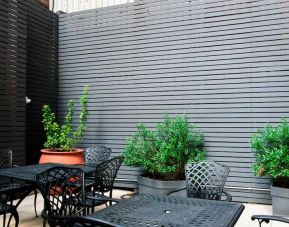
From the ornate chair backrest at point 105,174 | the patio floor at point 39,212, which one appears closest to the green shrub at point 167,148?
the patio floor at point 39,212

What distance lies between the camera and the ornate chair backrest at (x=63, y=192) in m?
2.45

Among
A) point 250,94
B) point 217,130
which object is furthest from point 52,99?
point 250,94

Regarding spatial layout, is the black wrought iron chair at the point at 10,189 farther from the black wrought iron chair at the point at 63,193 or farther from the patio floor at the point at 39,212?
the black wrought iron chair at the point at 63,193

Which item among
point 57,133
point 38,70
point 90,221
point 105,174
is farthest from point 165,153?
point 90,221

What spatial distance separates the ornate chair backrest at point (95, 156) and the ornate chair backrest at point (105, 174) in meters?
Result: 1.44

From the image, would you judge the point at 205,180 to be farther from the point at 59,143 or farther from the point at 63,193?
the point at 59,143

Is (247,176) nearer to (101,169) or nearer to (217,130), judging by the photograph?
(217,130)

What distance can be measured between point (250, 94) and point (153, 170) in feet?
7.08

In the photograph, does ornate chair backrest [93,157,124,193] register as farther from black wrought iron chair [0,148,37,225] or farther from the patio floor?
the patio floor

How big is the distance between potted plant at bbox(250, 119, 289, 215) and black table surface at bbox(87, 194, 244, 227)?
8.33 feet

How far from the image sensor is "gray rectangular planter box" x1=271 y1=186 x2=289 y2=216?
443 cm

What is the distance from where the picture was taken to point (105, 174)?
3.53 metres

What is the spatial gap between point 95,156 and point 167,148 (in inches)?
47.8

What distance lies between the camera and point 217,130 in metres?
5.61
